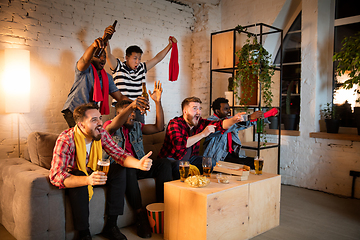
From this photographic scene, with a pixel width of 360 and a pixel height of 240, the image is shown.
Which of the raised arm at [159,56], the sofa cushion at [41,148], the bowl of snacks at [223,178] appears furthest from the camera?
the raised arm at [159,56]

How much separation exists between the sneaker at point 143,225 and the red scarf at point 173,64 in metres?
2.25

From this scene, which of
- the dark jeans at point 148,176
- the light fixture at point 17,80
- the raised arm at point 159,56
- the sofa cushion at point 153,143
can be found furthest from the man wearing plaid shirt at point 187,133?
the light fixture at point 17,80

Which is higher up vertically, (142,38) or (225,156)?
(142,38)

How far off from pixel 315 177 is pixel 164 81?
2414 mm

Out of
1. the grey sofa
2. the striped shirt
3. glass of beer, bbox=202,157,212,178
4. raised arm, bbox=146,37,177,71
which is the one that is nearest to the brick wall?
raised arm, bbox=146,37,177,71

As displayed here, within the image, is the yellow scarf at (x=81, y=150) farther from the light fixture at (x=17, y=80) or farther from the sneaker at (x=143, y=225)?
the light fixture at (x=17, y=80)

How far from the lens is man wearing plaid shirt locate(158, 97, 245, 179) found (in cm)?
283

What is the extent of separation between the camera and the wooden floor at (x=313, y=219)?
95.3 inches

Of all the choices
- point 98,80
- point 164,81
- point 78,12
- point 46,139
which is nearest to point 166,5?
point 164,81

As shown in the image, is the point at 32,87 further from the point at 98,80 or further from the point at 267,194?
the point at 267,194

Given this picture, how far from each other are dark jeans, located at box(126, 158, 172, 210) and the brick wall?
1.30 meters

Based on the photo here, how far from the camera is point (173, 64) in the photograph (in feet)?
13.9

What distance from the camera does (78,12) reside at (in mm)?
3521

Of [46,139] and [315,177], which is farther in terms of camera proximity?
[315,177]
